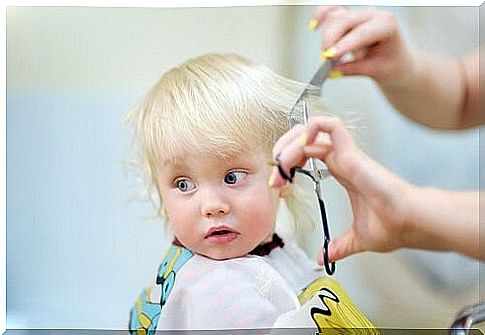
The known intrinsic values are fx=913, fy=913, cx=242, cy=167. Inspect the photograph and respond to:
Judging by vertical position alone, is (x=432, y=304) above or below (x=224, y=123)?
below

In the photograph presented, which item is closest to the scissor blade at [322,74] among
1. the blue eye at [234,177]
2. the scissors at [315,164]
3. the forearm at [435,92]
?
the scissors at [315,164]

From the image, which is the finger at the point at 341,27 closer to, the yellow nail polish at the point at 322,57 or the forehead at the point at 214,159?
the yellow nail polish at the point at 322,57

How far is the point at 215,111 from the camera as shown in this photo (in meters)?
1.78

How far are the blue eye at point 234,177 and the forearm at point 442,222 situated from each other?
0.33 metres

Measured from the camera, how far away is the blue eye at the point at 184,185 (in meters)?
1.77

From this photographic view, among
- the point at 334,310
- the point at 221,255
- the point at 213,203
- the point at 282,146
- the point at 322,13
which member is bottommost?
the point at 334,310

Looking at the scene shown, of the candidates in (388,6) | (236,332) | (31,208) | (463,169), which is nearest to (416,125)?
(463,169)

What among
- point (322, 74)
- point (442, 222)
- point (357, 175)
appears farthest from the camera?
point (322, 74)

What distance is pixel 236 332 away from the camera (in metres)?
1.80

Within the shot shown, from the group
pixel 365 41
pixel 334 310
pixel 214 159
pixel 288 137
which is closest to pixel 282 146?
pixel 288 137

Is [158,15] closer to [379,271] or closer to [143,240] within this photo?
[143,240]

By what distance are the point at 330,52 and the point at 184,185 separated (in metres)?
0.38

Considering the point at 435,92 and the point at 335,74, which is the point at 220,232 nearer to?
the point at 335,74

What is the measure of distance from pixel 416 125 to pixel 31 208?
0.79 metres
